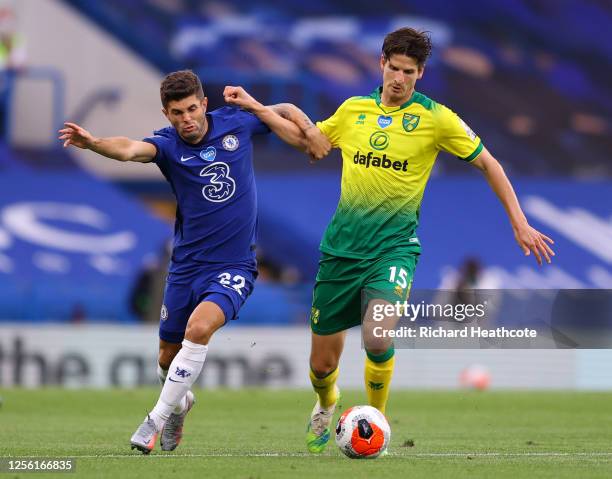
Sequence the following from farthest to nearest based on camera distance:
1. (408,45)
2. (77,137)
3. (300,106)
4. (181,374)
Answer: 1. (300,106)
2. (408,45)
3. (181,374)
4. (77,137)

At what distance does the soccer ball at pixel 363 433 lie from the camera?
786cm

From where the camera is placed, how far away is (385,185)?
328 inches


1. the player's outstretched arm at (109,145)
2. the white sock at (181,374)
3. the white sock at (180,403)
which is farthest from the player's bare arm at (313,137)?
the white sock at (180,403)

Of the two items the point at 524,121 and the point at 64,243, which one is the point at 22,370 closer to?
the point at 64,243

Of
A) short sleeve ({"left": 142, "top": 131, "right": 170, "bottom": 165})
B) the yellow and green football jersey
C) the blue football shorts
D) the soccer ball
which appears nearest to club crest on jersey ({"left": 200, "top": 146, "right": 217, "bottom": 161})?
short sleeve ({"left": 142, "top": 131, "right": 170, "bottom": 165})

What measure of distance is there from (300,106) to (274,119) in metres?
16.6

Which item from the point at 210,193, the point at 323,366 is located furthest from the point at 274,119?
the point at 323,366

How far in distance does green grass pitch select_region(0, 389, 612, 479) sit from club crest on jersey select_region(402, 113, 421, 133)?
6.65 feet

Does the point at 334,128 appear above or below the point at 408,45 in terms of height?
below

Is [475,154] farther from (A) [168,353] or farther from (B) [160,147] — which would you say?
(A) [168,353]

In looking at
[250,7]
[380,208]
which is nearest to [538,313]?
[380,208]

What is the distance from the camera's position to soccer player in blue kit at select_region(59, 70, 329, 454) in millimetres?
8094

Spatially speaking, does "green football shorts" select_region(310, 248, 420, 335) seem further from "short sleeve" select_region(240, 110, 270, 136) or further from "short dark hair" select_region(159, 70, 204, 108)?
"short dark hair" select_region(159, 70, 204, 108)

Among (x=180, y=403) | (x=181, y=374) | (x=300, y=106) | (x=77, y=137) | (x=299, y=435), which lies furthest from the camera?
(x=300, y=106)
